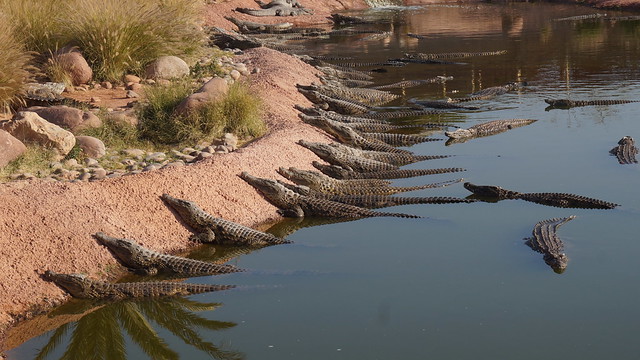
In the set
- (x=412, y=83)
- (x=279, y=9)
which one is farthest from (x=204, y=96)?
(x=279, y=9)

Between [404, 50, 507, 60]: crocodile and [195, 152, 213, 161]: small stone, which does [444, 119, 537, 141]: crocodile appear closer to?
[195, 152, 213, 161]: small stone

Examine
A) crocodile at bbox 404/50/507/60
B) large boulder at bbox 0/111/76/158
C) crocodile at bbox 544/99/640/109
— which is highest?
large boulder at bbox 0/111/76/158

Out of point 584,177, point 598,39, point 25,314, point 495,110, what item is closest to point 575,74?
point 495,110

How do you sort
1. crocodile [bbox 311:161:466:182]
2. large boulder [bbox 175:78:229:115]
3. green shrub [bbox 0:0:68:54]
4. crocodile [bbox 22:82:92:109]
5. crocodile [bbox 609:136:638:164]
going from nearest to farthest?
1. crocodile [bbox 311:161:466:182]
2. large boulder [bbox 175:78:229:115]
3. crocodile [bbox 22:82:92:109]
4. crocodile [bbox 609:136:638:164]
5. green shrub [bbox 0:0:68:54]

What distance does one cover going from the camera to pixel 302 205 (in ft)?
33.1

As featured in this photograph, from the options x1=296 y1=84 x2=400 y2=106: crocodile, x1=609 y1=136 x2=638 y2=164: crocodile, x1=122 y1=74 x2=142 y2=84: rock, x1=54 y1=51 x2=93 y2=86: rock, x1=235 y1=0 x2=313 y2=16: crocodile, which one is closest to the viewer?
x1=609 y1=136 x2=638 y2=164: crocodile

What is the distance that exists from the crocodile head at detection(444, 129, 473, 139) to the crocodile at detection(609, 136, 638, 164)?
2304mm

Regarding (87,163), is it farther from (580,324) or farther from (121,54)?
(580,324)

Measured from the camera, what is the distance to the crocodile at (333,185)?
10.8m

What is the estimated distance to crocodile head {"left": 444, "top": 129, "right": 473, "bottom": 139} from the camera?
14.1m

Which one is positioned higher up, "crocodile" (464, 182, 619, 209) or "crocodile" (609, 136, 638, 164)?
"crocodile" (464, 182, 619, 209)

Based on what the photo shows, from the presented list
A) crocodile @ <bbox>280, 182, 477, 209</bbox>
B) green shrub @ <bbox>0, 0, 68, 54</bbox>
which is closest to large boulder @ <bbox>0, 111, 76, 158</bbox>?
crocodile @ <bbox>280, 182, 477, 209</bbox>

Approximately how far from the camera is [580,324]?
7.03m

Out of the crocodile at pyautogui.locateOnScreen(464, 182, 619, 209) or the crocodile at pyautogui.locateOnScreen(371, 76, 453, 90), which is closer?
the crocodile at pyautogui.locateOnScreen(464, 182, 619, 209)
